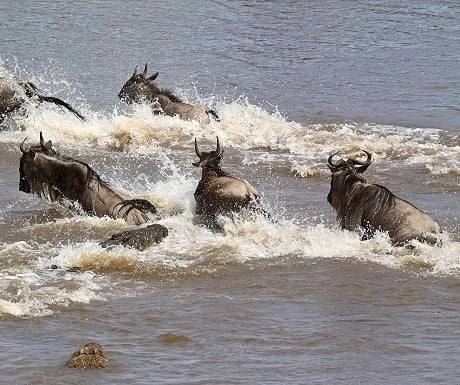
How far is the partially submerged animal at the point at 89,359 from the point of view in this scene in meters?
7.41

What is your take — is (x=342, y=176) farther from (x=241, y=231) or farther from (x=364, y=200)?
(x=241, y=231)

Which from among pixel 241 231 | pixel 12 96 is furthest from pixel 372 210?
pixel 12 96

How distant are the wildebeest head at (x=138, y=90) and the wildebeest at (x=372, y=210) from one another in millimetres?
8331

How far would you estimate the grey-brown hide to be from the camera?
1176cm

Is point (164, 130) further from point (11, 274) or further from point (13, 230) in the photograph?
point (11, 274)

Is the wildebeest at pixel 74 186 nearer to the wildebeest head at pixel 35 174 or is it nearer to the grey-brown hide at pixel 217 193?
the wildebeest head at pixel 35 174

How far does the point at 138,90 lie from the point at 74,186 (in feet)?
24.7

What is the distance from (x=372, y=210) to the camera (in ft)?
36.7

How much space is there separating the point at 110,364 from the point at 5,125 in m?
10.5

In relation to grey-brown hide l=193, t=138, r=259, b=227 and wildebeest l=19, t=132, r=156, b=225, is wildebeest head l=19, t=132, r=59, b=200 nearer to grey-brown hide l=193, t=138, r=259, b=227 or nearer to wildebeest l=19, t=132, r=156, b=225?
wildebeest l=19, t=132, r=156, b=225

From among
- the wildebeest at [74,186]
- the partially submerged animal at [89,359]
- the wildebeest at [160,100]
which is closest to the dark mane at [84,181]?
the wildebeest at [74,186]

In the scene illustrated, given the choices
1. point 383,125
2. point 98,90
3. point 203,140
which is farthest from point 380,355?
point 98,90

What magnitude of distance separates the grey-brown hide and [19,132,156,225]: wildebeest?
59cm

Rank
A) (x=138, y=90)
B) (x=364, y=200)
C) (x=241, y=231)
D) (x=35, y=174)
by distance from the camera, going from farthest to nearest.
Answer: (x=138, y=90) → (x=35, y=174) → (x=241, y=231) → (x=364, y=200)
